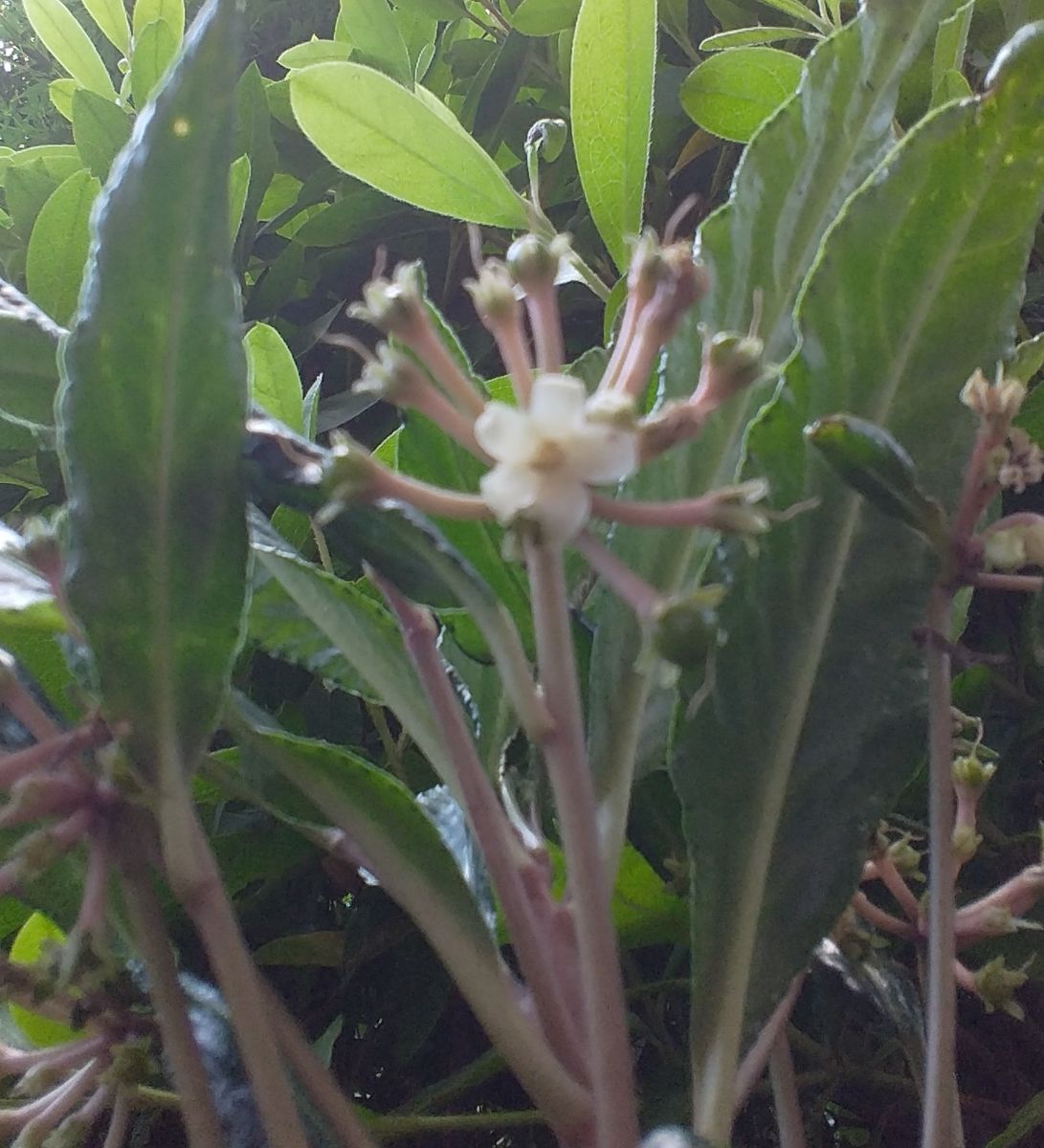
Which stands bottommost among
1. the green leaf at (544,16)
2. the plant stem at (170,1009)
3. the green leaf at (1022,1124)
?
the green leaf at (1022,1124)

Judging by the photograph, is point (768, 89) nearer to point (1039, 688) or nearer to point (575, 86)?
point (575, 86)

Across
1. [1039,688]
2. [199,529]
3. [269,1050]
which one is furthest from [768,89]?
[269,1050]

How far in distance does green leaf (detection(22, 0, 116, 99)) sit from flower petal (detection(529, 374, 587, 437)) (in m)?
0.82

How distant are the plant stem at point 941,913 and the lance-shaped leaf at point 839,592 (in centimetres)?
1

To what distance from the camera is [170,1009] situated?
345mm

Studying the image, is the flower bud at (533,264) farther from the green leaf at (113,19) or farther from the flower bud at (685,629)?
the green leaf at (113,19)

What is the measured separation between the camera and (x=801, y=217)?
419 mm

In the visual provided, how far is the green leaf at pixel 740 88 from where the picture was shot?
659 millimetres

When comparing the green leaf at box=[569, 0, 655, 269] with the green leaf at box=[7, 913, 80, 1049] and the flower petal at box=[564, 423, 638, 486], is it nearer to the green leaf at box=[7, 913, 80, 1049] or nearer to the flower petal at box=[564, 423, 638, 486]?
the flower petal at box=[564, 423, 638, 486]

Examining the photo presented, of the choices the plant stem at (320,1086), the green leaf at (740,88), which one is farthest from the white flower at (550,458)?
the green leaf at (740,88)

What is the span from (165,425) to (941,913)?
1.00ft

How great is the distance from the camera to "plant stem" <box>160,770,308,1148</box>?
12.7 inches

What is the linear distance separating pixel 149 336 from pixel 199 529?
0.20ft

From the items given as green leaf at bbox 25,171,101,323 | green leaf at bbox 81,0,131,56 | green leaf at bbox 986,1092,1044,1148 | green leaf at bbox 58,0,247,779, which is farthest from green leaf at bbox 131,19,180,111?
green leaf at bbox 986,1092,1044,1148
